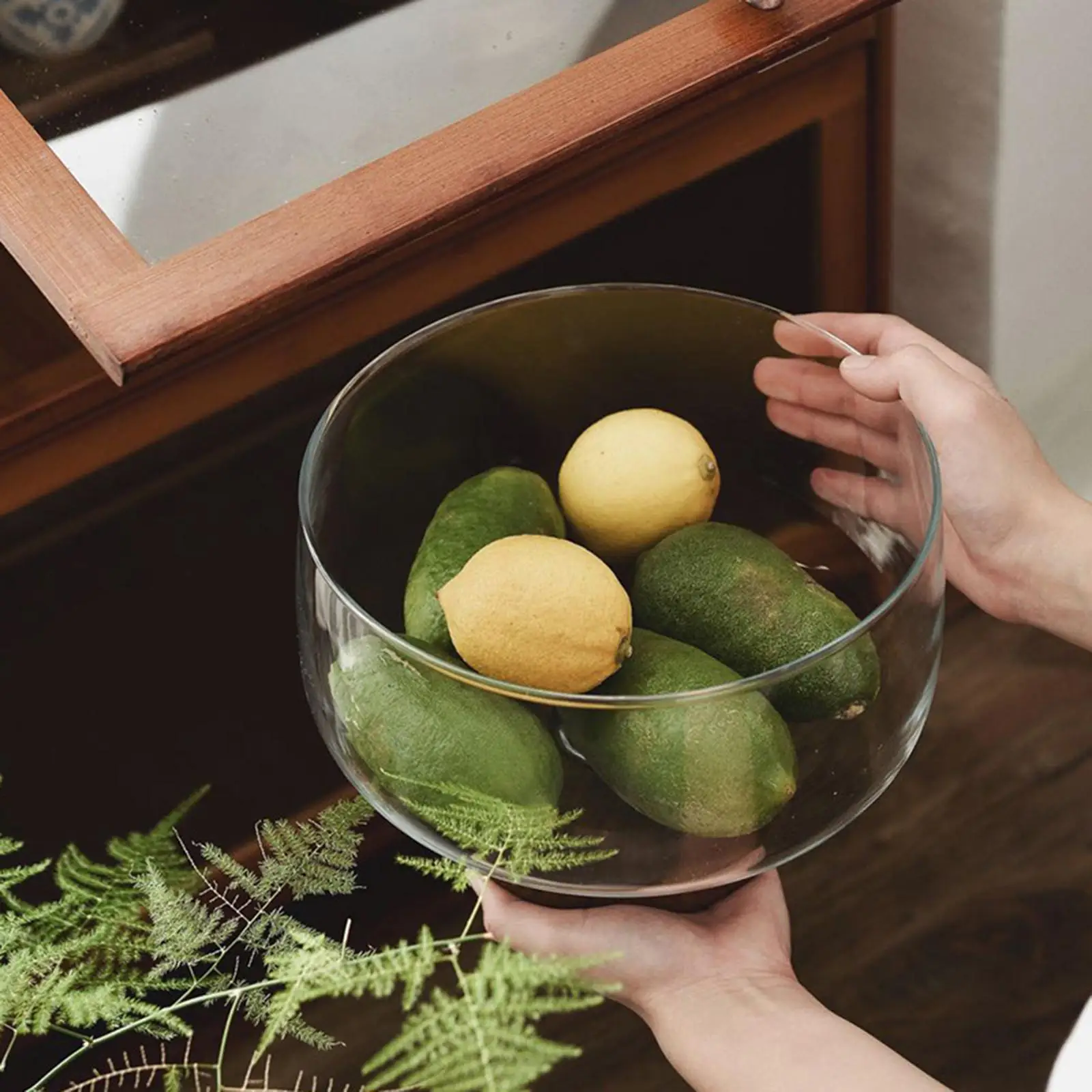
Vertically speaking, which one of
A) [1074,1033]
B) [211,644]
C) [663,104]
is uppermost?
[663,104]

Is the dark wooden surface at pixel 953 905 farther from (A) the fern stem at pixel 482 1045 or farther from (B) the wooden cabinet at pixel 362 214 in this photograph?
(A) the fern stem at pixel 482 1045

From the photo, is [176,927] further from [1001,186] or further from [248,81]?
[1001,186]

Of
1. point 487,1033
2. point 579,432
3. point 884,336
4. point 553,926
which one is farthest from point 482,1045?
point 884,336

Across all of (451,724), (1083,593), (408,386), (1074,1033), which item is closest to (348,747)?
(451,724)

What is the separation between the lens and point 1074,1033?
47 centimetres

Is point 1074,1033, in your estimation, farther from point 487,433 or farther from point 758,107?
point 758,107

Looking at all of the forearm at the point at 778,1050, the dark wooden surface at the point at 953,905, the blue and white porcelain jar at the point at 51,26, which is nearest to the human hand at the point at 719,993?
the forearm at the point at 778,1050

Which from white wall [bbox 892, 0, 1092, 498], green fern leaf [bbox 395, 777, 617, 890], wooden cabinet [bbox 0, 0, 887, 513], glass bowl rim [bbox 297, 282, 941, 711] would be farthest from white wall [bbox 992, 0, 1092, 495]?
green fern leaf [bbox 395, 777, 617, 890]

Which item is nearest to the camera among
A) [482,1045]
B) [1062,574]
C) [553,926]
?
[482,1045]

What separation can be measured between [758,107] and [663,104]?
16 cm

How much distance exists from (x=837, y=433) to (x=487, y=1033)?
373mm

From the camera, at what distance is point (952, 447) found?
0.66 m

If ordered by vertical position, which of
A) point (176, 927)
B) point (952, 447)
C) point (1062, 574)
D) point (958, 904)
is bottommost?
point (958, 904)

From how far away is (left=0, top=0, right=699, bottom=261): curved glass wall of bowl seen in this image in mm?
666
